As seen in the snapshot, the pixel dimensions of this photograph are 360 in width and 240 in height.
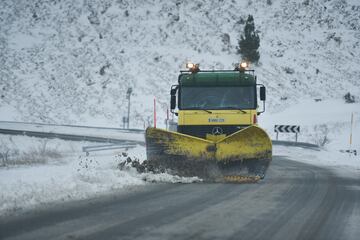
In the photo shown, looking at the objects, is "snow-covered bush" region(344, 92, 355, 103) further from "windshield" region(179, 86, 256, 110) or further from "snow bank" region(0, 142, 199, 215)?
"snow bank" region(0, 142, 199, 215)

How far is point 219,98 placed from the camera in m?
11.8

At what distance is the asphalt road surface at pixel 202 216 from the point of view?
18.0 ft

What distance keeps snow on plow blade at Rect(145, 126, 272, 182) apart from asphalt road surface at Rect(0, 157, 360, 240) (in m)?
1.06

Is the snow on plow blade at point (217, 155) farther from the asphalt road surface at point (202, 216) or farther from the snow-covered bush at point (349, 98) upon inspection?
the snow-covered bush at point (349, 98)

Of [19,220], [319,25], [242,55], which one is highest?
[319,25]

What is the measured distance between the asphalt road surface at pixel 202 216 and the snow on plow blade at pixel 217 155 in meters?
1.06

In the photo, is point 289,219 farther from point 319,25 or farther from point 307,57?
point 319,25

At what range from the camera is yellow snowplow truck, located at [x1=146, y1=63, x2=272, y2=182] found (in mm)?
10461

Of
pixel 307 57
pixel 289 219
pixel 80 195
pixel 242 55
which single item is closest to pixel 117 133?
pixel 242 55

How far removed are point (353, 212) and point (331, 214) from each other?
447 millimetres

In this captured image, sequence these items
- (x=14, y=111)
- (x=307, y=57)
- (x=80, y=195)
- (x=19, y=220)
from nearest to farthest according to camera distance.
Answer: (x=19, y=220) < (x=80, y=195) < (x=14, y=111) < (x=307, y=57)

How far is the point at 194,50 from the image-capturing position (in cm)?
4884

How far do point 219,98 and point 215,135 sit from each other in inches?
37.7

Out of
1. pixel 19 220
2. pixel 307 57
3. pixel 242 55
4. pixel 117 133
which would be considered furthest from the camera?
pixel 307 57
